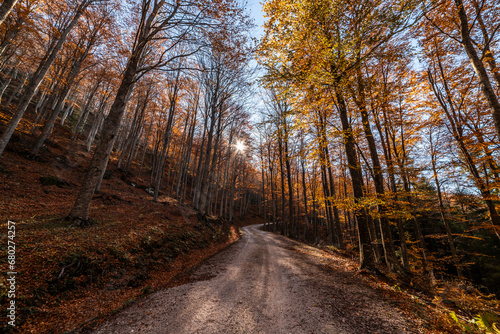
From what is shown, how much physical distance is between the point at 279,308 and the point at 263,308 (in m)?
0.35

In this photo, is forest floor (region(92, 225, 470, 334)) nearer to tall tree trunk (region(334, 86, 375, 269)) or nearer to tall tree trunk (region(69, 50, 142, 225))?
tall tree trunk (region(334, 86, 375, 269))

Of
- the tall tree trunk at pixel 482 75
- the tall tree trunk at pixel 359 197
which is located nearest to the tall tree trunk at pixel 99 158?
the tall tree trunk at pixel 359 197

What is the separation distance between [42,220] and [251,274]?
22.2 ft

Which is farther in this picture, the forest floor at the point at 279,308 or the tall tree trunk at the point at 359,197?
the tall tree trunk at the point at 359,197

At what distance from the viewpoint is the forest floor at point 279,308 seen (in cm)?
309

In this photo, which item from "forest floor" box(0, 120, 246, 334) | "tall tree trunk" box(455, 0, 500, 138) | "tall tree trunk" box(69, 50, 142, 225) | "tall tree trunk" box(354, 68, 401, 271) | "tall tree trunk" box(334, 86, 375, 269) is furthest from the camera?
"tall tree trunk" box(354, 68, 401, 271)

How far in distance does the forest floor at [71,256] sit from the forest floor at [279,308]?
0.73 metres

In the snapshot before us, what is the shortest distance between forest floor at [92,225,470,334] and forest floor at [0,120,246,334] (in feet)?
2.38

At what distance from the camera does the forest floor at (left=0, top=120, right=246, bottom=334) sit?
3.00 m

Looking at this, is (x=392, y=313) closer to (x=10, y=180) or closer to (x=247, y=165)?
(x=10, y=180)

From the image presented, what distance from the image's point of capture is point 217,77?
1395 centimetres

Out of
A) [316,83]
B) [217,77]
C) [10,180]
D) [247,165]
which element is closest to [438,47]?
[316,83]

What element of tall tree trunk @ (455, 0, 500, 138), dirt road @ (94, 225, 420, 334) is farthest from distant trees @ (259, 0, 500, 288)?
dirt road @ (94, 225, 420, 334)

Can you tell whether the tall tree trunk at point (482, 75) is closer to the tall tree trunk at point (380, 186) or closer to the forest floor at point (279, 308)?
the tall tree trunk at point (380, 186)
